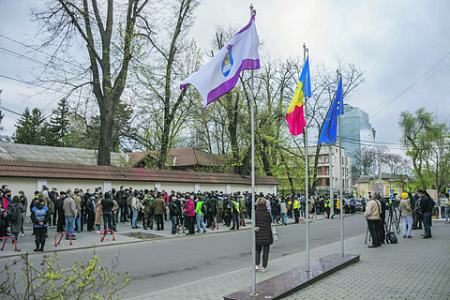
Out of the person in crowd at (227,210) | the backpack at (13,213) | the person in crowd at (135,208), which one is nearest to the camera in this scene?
the backpack at (13,213)

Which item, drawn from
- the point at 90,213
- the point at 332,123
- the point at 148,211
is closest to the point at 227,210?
the point at 148,211

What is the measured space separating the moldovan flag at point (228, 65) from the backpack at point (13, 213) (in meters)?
9.96

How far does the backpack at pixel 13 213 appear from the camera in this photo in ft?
43.2

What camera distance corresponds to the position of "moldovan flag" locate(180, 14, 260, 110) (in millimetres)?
6703

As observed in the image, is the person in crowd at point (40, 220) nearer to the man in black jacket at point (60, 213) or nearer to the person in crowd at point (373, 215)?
the man in black jacket at point (60, 213)

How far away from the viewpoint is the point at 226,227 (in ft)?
71.3

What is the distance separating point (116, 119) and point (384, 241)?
79.4 ft

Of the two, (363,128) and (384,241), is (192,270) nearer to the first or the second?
(384,241)

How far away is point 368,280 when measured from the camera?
7840 millimetres

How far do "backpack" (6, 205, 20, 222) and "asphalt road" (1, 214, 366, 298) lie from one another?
258 cm

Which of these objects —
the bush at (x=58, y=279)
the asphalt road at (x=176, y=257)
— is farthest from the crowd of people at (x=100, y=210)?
the bush at (x=58, y=279)

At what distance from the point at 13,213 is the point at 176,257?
6.54 metres

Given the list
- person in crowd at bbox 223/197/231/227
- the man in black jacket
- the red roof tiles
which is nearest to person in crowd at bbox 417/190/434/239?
person in crowd at bbox 223/197/231/227

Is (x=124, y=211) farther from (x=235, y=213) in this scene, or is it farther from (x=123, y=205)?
(x=235, y=213)
